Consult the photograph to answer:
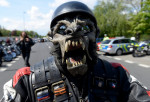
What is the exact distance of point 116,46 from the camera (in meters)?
10.7

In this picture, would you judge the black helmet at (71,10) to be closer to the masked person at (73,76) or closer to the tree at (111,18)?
the masked person at (73,76)

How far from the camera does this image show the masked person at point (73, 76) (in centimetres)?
118

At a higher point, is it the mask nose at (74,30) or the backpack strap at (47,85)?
the mask nose at (74,30)

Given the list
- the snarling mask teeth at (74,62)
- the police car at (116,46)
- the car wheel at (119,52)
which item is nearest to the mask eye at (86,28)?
the snarling mask teeth at (74,62)

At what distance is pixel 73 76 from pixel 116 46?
392 inches

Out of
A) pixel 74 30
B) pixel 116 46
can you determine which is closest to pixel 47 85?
pixel 74 30

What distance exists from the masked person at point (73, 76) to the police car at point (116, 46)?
9.50m

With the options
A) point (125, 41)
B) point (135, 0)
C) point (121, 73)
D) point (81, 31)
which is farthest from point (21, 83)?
point (135, 0)

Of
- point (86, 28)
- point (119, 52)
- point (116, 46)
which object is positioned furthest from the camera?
point (119, 52)

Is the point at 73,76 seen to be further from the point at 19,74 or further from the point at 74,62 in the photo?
the point at 19,74

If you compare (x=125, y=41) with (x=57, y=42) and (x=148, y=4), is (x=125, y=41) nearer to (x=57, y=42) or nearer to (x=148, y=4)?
(x=148, y=4)

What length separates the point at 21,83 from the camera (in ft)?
4.08

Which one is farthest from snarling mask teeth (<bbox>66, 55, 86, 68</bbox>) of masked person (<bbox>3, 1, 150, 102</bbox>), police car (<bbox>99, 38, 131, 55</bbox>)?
police car (<bbox>99, 38, 131, 55</bbox>)

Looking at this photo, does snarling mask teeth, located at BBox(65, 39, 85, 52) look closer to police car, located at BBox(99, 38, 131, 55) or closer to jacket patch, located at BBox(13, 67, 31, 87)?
jacket patch, located at BBox(13, 67, 31, 87)
